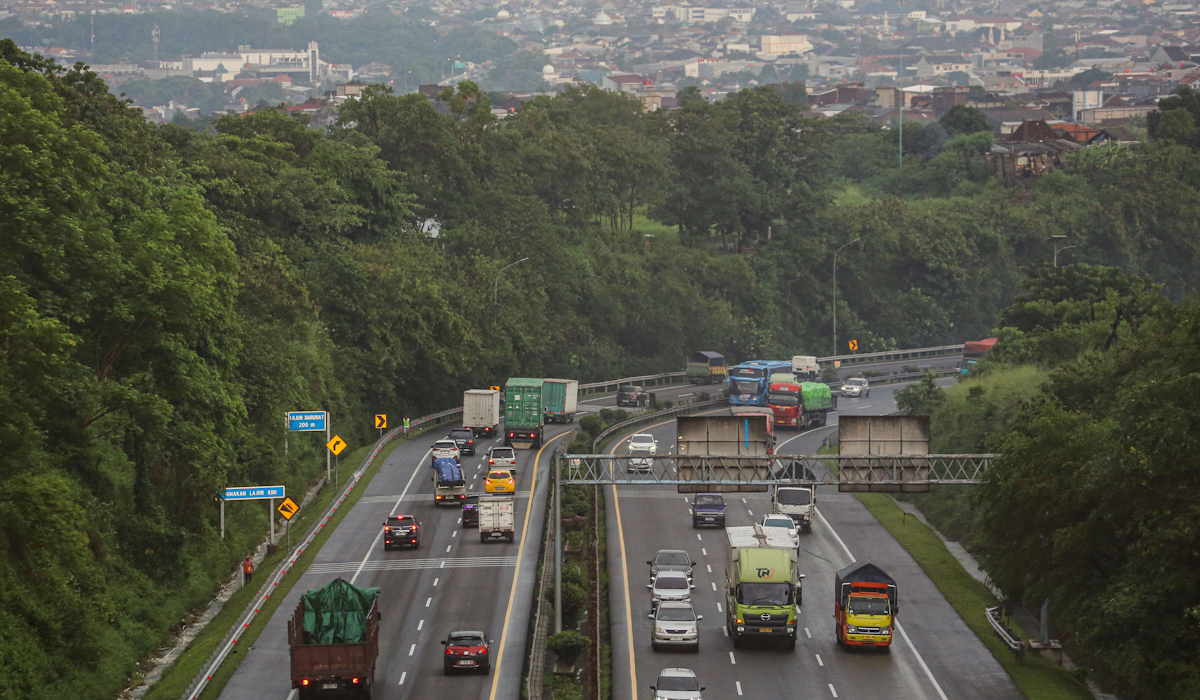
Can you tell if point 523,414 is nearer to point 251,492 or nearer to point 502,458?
point 502,458

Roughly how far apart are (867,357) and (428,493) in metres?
73.6

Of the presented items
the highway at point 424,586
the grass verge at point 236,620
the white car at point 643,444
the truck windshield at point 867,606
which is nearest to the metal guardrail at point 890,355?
the white car at point 643,444

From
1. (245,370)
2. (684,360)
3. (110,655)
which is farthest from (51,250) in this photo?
(684,360)

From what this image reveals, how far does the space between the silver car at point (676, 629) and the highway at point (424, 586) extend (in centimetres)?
443

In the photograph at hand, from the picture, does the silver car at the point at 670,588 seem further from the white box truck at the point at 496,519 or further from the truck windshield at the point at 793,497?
the truck windshield at the point at 793,497

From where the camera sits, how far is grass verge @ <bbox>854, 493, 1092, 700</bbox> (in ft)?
154

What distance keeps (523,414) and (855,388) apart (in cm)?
4028

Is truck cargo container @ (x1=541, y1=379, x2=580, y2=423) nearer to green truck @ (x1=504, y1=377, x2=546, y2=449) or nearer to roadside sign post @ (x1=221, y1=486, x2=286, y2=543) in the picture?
green truck @ (x1=504, y1=377, x2=546, y2=449)

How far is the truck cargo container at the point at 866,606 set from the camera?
48.5 meters

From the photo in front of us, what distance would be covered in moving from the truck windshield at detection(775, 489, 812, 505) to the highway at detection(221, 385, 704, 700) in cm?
1109

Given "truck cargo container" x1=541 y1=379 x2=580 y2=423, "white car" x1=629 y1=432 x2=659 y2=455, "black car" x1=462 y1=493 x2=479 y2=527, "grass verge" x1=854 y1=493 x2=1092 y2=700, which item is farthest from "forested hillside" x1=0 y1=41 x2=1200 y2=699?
"grass verge" x1=854 y1=493 x2=1092 y2=700

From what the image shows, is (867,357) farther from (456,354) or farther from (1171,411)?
(1171,411)

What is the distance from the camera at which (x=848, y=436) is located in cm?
5488

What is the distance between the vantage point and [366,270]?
98.4 metres
